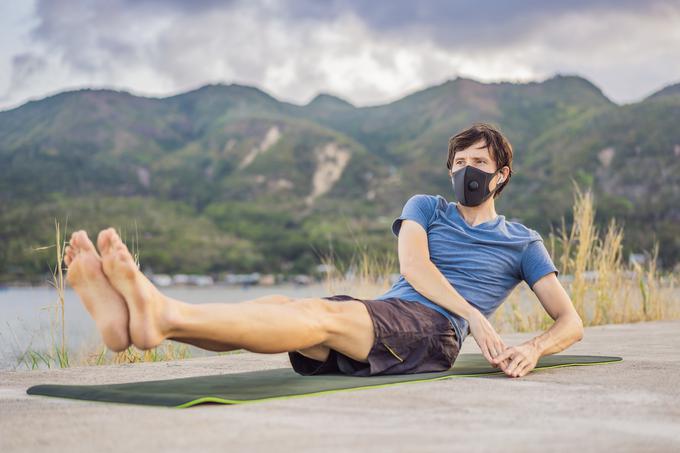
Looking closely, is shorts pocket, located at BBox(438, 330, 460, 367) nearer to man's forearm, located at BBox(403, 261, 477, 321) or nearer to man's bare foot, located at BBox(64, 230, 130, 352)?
man's forearm, located at BBox(403, 261, 477, 321)

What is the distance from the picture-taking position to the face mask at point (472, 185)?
10.3 feet

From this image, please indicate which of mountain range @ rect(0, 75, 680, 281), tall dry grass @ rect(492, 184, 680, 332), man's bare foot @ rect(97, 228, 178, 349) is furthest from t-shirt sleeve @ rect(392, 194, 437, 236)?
mountain range @ rect(0, 75, 680, 281)

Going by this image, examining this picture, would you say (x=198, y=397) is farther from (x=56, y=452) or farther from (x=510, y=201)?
(x=510, y=201)

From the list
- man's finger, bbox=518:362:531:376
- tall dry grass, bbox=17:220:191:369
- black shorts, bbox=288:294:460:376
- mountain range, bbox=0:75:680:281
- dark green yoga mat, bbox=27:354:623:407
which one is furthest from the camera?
mountain range, bbox=0:75:680:281

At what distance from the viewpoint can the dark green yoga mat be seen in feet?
7.70

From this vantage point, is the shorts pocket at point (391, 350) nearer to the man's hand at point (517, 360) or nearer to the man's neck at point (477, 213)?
the man's hand at point (517, 360)

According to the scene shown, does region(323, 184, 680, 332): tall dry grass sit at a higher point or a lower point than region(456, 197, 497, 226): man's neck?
lower

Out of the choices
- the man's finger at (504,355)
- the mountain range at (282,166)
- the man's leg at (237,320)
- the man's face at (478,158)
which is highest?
the mountain range at (282,166)

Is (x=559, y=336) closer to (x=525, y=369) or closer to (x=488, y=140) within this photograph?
(x=525, y=369)

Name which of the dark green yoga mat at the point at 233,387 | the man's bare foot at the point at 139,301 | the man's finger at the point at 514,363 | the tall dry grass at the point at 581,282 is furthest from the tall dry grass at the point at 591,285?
the man's bare foot at the point at 139,301

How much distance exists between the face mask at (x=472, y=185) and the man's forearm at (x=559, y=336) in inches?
21.3

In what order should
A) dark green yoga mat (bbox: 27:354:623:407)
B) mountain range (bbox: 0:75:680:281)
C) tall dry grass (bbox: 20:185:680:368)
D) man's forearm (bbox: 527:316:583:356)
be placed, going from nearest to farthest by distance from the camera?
dark green yoga mat (bbox: 27:354:623:407), man's forearm (bbox: 527:316:583:356), tall dry grass (bbox: 20:185:680:368), mountain range (bbox: 0:75:680:281)

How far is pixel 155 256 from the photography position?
4841 cm

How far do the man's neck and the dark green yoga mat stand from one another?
21.9 inches
